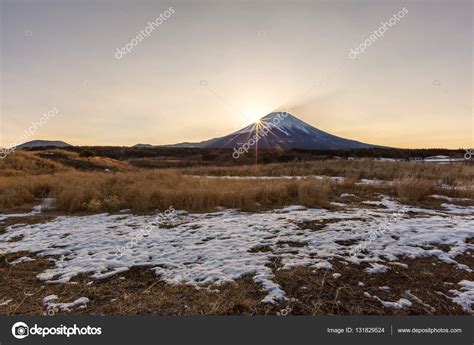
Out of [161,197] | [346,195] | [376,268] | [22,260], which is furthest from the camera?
[346,195]

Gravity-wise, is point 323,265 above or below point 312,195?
below

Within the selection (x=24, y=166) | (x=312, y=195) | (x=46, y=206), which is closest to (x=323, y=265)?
(x=312, y=195)

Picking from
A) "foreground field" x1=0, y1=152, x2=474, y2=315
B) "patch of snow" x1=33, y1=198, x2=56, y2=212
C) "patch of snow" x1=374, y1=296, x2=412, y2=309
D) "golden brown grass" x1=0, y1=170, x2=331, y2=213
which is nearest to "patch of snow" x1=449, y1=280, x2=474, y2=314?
"foreground field" x1=0, y1=152, x2=474, y2=315

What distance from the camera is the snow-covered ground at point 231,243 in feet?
A: 14.6

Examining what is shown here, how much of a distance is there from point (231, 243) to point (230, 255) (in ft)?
2.08

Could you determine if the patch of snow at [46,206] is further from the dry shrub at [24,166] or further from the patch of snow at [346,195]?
the dry shrub at [24,166]

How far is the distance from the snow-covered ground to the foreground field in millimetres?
26

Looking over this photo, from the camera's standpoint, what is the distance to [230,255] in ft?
16.5

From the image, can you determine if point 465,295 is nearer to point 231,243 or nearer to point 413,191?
point 231,243

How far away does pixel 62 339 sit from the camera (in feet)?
10.8

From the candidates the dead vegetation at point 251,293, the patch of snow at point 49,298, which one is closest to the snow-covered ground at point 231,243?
the dead vegetation at point 251,293

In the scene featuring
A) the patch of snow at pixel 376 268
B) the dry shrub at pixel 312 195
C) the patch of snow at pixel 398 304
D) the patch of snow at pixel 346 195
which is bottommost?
the patch of snow at pixel 398 304

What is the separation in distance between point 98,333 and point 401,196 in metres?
11.0

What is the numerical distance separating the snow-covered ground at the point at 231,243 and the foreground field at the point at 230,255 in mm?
26
